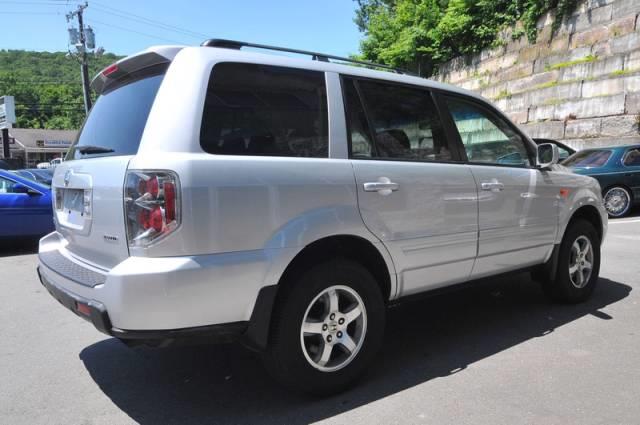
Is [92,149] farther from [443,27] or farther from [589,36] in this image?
[443,27]

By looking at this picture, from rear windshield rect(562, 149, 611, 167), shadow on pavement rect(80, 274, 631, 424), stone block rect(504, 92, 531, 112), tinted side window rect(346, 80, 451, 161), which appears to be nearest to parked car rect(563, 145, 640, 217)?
rear windshield rect(562, 149, 611, 167)

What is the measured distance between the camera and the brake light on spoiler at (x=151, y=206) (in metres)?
2.36

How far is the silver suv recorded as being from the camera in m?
2.39

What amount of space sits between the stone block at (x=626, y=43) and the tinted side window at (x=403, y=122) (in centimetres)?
1442

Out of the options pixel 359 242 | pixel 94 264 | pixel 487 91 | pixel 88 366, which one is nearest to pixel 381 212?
pixel 359 242

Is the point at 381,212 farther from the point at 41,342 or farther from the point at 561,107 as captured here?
the point at 561,107

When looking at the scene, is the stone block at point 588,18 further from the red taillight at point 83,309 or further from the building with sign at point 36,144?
the building with sign at point 36,144

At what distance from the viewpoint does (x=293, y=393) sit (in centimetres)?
294

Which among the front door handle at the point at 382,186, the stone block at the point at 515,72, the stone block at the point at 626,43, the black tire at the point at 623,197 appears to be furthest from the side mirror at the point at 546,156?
the stone block at the point at 515,72

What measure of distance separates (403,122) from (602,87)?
1454 centimetres

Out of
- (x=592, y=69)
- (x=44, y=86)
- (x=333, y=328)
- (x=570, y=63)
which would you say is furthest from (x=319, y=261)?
(x=44, y=86)

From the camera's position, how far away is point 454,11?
2258 centimetres

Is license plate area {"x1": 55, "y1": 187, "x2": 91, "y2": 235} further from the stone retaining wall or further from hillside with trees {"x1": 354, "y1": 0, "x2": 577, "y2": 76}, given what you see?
hillside with trees {"x1": 354, "y1": 0, "x2": 577, "y2": 76}

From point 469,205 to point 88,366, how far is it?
9.68 feet
